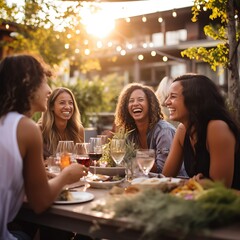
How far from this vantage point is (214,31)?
16.5 ft

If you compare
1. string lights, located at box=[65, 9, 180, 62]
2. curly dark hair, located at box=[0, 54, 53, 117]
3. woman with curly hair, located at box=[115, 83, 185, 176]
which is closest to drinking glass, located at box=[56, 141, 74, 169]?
curly dark hair, located at box=[0, 54, 53, 117]

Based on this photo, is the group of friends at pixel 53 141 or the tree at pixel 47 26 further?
the tree at pixel 47 26

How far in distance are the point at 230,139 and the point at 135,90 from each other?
6.17 ft

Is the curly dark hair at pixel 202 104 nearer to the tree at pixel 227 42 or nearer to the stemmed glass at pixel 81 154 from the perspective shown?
the stemmed glass at pixel 81 154

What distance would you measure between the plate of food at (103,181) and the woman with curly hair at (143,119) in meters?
1.14

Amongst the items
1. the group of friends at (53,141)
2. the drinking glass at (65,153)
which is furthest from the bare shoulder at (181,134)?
the drinking glass at (65,153)

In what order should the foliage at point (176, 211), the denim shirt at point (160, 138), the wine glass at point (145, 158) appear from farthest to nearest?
the denim shirt at point (160, 138) → the wine glass at point (145, 158) → the foliage at point (176, 211)

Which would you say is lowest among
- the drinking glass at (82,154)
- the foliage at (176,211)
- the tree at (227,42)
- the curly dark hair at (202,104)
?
the foliage at (176,211)

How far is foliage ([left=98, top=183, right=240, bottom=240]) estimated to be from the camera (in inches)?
59.5

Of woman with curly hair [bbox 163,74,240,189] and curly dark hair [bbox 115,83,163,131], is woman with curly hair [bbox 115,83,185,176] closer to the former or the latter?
curly dark hair [bbox 115,83,163,131]

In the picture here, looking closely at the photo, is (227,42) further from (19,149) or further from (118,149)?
(19,149)

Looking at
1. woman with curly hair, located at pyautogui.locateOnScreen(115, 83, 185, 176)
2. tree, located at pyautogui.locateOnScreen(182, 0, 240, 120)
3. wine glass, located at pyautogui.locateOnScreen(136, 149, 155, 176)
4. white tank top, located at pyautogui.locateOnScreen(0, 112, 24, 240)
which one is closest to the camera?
white tank top, located at pyautogui.locateOnScreen(0, 112, 24, 240)

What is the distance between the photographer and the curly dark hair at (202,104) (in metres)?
2.55

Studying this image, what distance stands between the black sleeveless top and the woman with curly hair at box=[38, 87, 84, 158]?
158 centimetres
